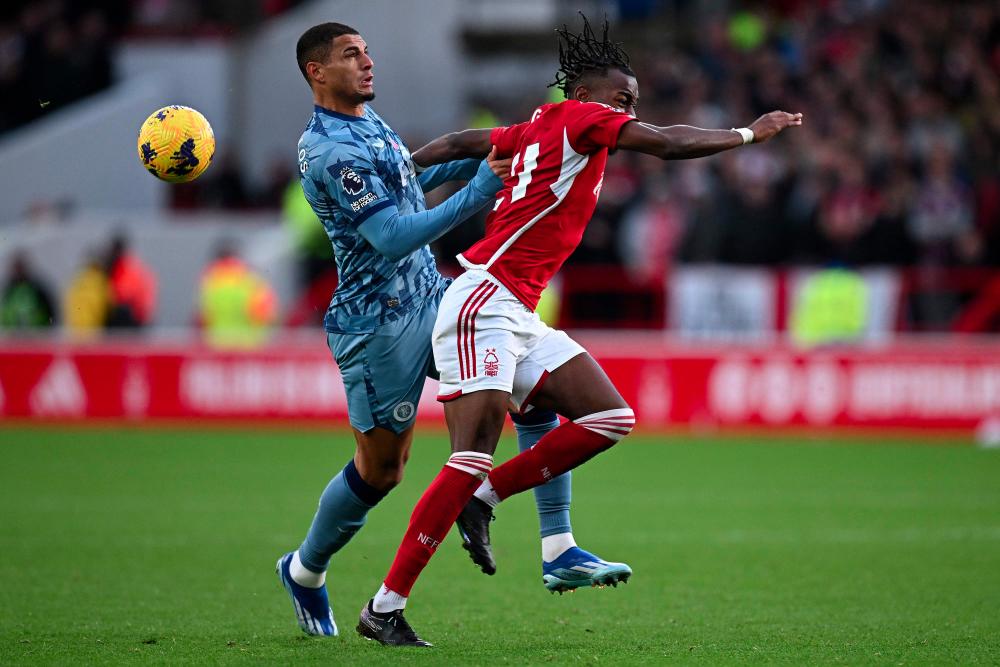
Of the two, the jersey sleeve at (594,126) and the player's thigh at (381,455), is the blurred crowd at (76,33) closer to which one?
the player's thigh at (381,455)

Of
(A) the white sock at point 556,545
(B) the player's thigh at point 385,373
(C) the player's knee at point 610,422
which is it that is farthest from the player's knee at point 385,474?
(C) the player's knee at point 610,422

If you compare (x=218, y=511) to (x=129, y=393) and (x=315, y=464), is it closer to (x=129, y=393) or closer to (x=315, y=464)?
(x=315, y=464)

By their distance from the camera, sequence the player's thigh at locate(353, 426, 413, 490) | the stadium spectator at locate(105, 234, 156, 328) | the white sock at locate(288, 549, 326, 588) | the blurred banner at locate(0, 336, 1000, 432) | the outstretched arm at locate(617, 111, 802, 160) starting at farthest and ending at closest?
Result: the stadium spectator at locate(105, 234, 156, 328)
the blurred banner at locate(0, 336, 1000, 432)
the white sock at locate(288, 549, 326, 588)
the player's thigh at locate(353, 426, 413, 490)
the outstretched arm at locate(617, 111, 802, 160)

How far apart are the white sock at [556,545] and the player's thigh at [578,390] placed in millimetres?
540

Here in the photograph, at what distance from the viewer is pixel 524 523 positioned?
35.6 ft

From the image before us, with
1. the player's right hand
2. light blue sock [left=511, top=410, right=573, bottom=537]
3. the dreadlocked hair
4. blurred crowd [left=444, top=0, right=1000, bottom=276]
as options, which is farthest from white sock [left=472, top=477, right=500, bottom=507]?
blurred crowd [left=444, top=0, right=1000, bottom=276]

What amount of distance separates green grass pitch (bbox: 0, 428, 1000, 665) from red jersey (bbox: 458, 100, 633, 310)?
1.58 meters

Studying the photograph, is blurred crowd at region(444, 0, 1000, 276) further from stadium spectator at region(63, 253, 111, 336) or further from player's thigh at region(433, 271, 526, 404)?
player's thigh at region(433, 271, 526, 404)

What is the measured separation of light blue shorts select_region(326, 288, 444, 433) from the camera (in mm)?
6430

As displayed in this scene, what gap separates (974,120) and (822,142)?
1.91 m

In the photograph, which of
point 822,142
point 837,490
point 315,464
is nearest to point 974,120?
point 822,142

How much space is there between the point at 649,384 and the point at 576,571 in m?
10.3

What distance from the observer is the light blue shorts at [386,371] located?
643 centimetres

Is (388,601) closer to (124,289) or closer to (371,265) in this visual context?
(371,265)
